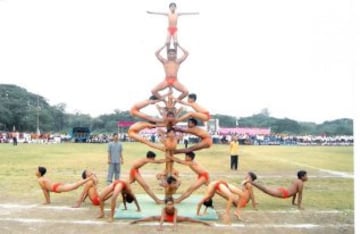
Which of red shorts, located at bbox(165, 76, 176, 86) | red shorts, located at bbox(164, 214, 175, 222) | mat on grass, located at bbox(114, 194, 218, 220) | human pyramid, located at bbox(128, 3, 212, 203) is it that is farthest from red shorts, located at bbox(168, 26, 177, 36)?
red shorts, located at bbox(164, 214, 175, 222)

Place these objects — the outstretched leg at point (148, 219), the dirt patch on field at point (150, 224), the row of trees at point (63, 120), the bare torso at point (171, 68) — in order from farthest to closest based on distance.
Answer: the row of trees at point (63, 120), the bare torso at point (171, 68), the outstretched leg at point (148, 219), the dirt patch on field at point (150, 224)

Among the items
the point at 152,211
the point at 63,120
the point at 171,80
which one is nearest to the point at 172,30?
the point at 171,80

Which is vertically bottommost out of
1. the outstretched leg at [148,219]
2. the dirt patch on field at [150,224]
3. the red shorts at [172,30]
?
the dirt patch on field at [150,224]

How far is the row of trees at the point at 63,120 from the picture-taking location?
71.3 meters

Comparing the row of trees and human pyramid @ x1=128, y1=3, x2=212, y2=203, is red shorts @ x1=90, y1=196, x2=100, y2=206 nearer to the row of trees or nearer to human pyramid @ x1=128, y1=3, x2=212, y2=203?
human pyramid @ x1=128, y1=3, x2=212, y2=203

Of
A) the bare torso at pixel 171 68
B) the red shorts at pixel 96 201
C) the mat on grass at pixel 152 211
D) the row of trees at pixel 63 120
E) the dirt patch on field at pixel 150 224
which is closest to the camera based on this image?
the dirt patch on field at pixel 150 224

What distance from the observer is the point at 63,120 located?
87.3 m

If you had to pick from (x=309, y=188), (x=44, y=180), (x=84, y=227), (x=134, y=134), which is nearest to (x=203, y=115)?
(x=134, y=134)

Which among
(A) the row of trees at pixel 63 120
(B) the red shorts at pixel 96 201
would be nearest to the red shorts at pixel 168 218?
(B) the red shorts at pixel 96 201

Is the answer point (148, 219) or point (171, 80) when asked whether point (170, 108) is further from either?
point (148, 219)

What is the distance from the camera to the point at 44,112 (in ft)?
256

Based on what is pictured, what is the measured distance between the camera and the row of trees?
234 ft

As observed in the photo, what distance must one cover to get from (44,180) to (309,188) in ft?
27.6

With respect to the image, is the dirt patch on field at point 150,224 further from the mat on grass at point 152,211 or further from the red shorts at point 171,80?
the red shorts at point 171,80
